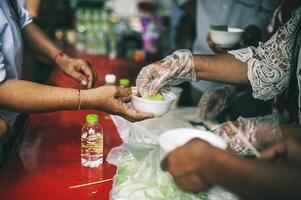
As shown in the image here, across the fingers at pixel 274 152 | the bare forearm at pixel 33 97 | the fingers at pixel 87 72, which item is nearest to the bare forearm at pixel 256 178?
the fingers at pixel 274 152

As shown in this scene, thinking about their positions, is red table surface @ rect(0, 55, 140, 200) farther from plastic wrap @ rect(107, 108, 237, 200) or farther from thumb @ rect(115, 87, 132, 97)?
thumb @ rect(115, 87, 132, 97)

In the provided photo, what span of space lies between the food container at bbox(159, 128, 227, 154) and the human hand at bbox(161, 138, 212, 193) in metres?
0.09

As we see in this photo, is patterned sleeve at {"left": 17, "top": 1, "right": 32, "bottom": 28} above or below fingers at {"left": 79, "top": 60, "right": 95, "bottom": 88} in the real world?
above

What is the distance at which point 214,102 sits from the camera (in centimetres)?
262

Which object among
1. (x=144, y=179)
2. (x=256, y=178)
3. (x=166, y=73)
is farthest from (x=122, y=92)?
(x=256, y=178)

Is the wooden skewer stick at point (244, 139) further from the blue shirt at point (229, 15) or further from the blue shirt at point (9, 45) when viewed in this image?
the blue shirt at point (229, 15)

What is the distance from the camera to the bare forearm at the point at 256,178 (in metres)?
1.04

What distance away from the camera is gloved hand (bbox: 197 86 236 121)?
8.21ft

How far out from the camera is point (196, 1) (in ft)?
13.6

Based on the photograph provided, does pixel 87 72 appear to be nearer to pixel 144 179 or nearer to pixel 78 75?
pixel 78 75

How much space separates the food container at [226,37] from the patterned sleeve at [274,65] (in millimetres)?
559

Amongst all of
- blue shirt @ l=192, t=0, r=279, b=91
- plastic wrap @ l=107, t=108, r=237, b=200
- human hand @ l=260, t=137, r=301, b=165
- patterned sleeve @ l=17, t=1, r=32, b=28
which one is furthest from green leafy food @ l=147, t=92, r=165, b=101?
blue shirt @ l=192, t=0, r=279, b=91

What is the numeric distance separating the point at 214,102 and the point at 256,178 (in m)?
1.59

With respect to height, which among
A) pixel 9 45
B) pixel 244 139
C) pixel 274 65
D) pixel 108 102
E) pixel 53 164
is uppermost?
pixel 9 45
